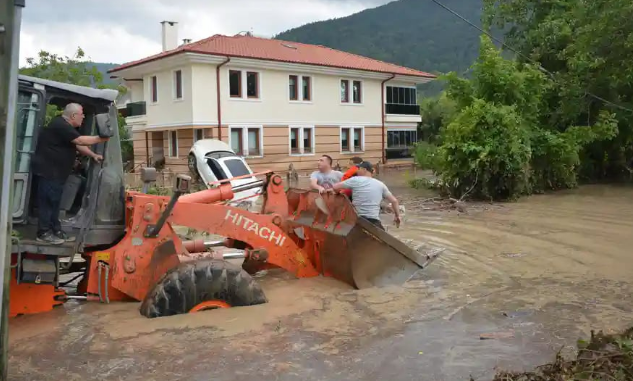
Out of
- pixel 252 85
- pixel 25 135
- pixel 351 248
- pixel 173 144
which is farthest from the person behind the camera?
pixel 173 144

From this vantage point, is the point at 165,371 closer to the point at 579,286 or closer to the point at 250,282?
the point at 250,282

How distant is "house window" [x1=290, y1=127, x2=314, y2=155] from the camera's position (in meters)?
31.8

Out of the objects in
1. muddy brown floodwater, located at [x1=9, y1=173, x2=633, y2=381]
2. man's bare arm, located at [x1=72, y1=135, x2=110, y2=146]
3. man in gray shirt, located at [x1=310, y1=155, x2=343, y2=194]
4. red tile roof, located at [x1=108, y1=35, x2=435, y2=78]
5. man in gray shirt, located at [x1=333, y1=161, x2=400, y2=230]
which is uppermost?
red tile roof, located at [x1=108, y1=35, x2=435, y2=78]

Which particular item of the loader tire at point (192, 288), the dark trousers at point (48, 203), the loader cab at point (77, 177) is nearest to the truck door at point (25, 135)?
the loader cab at point (77, 177)

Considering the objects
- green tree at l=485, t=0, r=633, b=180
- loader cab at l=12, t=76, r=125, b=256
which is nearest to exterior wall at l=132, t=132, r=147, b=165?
green tree at l=485, t=0, r=633, b=180

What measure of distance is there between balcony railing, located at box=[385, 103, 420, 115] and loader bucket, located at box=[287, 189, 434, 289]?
28940 millimetres

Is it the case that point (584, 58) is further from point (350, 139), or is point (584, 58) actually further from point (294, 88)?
point (350, 139)

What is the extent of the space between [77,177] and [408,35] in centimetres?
12811

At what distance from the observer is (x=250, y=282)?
6934 mm

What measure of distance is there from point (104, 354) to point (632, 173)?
21910mm

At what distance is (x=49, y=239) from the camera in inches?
237

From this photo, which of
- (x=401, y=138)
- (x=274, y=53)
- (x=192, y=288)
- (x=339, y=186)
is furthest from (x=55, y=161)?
(x=401, y=138)

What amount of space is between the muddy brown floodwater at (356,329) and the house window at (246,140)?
20.1 meters

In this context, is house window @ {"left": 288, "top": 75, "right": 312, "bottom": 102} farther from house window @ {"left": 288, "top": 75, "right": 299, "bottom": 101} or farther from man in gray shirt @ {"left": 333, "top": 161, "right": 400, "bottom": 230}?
man in gray shirt @ {"left": 333, "top": 161, "right": 400, "bottom": 230}
